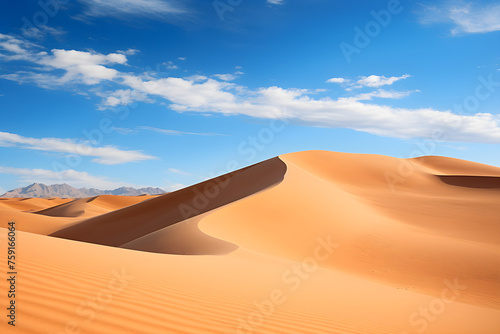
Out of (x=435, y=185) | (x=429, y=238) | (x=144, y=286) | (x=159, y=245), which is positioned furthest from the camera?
(x=435, y=185)

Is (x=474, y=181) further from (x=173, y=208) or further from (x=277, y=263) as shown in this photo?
(x=277, y=263)

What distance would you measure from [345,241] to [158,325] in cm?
1053

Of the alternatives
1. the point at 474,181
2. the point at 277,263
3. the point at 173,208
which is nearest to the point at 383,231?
the point at 277,263

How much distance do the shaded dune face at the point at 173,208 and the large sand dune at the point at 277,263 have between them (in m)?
0.15

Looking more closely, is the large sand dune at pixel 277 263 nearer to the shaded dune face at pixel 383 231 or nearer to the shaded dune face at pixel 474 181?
the shaded dune face at pixel 383 231

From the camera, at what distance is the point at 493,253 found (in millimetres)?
12039

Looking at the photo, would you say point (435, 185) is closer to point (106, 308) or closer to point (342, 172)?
point (342, 172)

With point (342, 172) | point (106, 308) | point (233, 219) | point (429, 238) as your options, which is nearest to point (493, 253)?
point (429, 238)

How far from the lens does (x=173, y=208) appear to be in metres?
23.1

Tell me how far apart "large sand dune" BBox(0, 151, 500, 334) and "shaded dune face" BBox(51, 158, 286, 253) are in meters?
0.15

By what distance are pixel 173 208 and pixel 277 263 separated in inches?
604

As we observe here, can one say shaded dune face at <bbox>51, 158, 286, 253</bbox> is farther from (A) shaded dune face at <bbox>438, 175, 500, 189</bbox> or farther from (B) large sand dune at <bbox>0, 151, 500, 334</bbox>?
(A) shaded dune face at <bbox>438, 175, 500, 189</bbox>

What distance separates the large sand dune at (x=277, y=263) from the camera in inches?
145

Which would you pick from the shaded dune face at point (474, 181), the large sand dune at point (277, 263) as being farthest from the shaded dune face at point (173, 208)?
the shaded dune face at point (474, 181)
